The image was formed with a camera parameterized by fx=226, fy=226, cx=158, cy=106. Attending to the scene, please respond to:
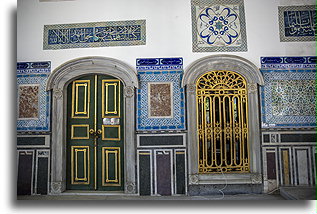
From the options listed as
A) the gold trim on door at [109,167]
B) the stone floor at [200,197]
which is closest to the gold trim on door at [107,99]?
the gold trim on door at [109,167]

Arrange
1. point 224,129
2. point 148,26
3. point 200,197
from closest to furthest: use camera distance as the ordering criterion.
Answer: point 200,197, point 224,129, point 148,26

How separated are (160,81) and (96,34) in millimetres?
979

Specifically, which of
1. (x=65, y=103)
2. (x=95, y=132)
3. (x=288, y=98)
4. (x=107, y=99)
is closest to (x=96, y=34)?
(x=107, y=99)

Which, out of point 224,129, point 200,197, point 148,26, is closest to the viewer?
point 200,197

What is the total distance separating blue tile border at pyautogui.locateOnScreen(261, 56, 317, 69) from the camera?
262 centimetres

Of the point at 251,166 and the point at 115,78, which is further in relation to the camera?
the point at 115,78

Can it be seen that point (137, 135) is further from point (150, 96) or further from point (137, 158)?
point (150, 96)

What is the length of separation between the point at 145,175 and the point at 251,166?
124cm

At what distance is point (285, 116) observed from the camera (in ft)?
8.58

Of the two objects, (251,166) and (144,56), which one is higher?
(144,56)

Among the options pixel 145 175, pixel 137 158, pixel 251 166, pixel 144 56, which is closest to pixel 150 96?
pixel 144 56

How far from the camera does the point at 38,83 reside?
280 centimetres

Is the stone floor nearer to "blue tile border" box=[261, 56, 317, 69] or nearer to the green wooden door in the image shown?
the green wooden door

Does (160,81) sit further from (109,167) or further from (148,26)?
(109,167)
